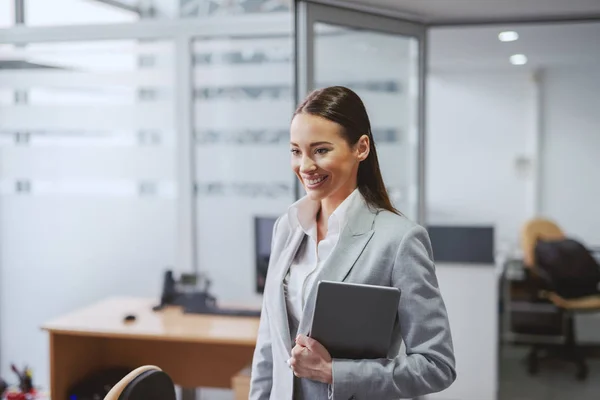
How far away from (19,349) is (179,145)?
1747mm

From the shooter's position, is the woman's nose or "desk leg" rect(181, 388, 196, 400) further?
"desk leg" rect(181, 388, 196, 400)

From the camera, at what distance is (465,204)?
270 inches

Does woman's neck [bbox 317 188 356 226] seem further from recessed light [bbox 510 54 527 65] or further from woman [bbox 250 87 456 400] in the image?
recessed light [bbox 510 54 527 65]

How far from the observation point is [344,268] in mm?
1496

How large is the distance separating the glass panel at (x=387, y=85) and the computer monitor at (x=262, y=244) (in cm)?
62

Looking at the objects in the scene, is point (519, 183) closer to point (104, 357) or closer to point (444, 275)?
point (444, 275)

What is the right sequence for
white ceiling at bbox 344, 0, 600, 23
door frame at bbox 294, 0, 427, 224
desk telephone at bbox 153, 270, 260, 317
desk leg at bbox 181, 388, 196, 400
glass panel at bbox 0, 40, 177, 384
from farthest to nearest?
glass panel at bbox 0, 40, 177, 384
desk leg at bbox 181, 388, 196, 400
desk telephone at bbox 153, 270, 260, 317
white ceiling at bbox 344, 0, 600, 23
door frame at bbox 294, 0, 427, 224

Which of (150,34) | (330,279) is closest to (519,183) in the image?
(150,34)

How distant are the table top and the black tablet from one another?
1595mm

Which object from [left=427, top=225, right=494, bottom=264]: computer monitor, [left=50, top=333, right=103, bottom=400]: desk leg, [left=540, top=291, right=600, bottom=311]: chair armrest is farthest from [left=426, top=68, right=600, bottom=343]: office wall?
[left=50, top=333, right=103, bottom=400]: desk leg

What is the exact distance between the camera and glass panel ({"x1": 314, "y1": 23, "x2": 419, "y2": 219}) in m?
3.04

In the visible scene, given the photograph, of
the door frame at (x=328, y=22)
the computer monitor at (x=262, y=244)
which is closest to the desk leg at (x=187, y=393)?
the computer monitor at (x=262, y=244)

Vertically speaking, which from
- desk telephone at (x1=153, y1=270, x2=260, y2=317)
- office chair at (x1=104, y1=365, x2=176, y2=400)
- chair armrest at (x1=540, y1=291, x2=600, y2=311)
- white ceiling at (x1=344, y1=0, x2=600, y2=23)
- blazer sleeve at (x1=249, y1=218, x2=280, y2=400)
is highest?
white ceiling at (x1=344, y1=0, x2=600, y2=23)

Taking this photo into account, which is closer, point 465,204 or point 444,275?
point 444,275
